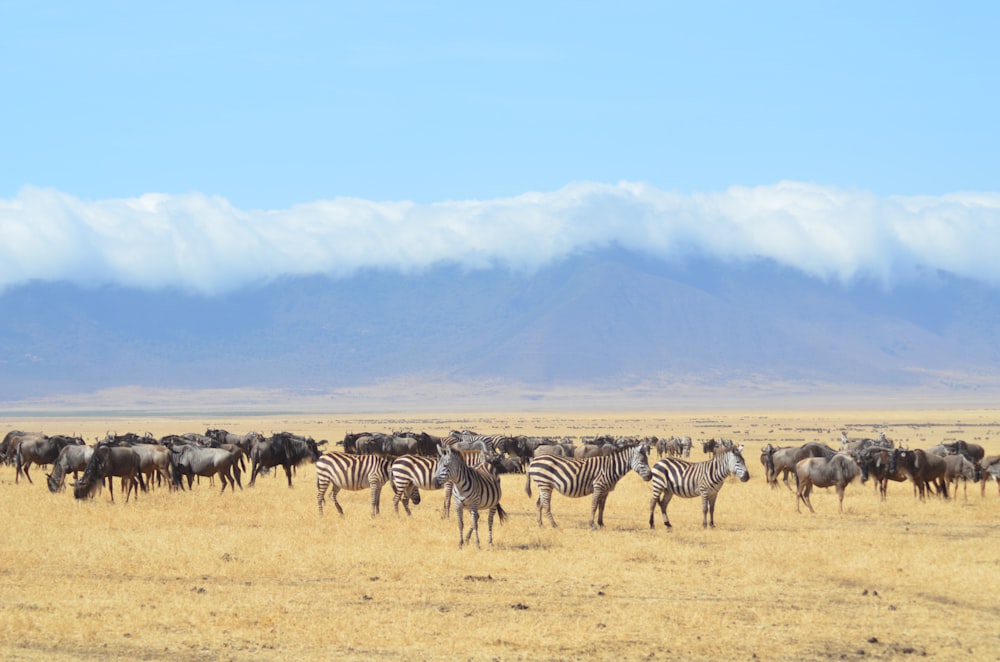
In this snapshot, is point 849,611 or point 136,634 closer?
point 136,634

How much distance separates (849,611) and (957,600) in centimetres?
176

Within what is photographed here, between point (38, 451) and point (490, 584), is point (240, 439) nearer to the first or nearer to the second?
point (38, 451)

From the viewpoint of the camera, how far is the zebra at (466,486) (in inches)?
804

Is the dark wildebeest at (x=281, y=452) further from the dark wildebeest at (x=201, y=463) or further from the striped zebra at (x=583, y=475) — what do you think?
the striped zebra at (x=583, y=475)

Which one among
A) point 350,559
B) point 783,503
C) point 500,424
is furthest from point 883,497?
point 500,424

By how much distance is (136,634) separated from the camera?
14.0 metres

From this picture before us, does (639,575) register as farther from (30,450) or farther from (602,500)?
(30,450)

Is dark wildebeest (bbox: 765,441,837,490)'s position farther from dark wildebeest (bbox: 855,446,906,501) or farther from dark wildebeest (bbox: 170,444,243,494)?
dark wildebeest (bbox: 170,444,243,494)

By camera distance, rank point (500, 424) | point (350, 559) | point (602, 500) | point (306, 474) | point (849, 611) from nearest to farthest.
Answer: point (849, 611), point (350, 559), point (602, 500), point (306, 474), point (500, 424)

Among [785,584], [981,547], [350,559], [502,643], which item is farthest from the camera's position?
[981,547]

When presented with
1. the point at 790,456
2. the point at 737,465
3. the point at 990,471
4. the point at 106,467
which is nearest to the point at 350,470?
the point at 106,467

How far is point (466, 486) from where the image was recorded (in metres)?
20.6

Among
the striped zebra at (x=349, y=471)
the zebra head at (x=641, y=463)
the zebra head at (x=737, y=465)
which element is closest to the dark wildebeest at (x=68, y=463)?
the striped zebra at (x=349, y=471)

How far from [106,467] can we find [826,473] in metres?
15.9
